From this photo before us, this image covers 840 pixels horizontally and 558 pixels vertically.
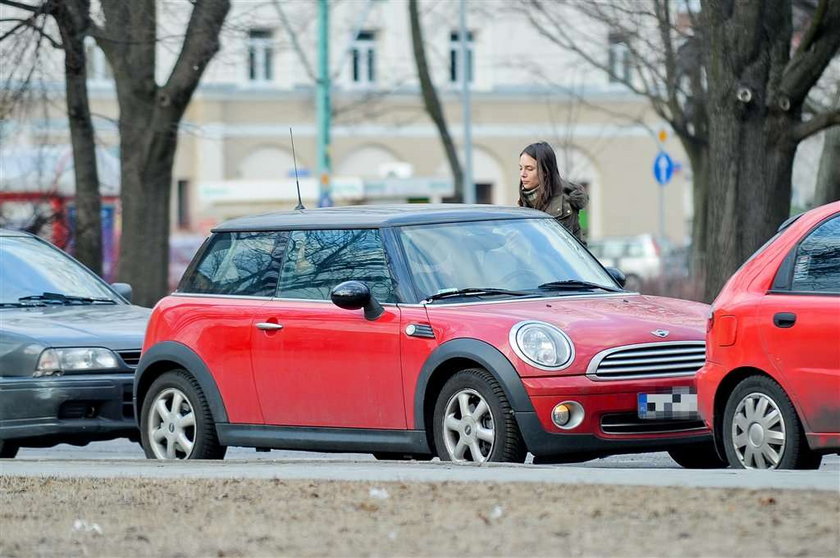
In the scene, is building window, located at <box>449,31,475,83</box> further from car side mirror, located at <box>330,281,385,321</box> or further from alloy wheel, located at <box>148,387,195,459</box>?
car side mirror, located at <box>330,281,385,321</box>

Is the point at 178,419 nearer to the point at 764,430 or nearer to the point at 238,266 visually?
the point at 238,266

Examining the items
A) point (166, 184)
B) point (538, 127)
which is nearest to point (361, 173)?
point (538, 127)

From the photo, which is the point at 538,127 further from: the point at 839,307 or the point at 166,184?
the point at 839,307

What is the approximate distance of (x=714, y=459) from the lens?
1066cm

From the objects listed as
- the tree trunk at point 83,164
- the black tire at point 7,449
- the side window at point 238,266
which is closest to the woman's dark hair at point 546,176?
the side window at point 238,266

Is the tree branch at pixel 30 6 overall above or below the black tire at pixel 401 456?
above

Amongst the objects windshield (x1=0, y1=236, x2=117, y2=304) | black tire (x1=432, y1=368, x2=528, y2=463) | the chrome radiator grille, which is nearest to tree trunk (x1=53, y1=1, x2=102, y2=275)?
windshield (x1=0, y1=236, x2=117, y2=304)

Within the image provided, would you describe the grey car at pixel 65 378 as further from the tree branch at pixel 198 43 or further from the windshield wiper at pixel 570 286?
the tree branch at pixel 198 43

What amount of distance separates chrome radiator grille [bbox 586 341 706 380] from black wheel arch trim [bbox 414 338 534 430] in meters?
0.39

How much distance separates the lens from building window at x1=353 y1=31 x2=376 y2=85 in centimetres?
5547

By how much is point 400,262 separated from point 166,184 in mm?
10164

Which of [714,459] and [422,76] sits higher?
[422,76]

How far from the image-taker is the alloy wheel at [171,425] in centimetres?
1134

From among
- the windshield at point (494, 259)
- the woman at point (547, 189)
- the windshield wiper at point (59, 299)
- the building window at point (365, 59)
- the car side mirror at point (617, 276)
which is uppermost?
the building window at point (365, 59)
